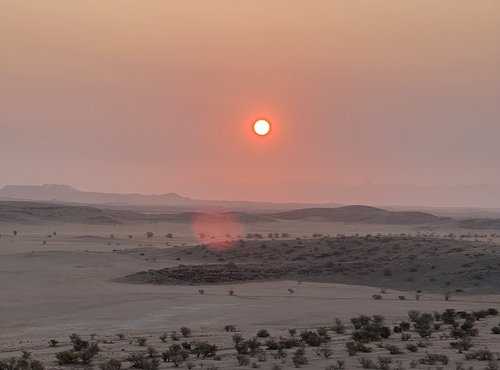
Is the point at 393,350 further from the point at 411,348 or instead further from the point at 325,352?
the point at 325,352

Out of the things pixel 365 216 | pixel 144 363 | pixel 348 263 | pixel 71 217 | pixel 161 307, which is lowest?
pixel 161 307

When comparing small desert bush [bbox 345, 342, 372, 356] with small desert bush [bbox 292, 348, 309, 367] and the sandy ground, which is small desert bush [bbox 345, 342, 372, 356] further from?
small desert bush [bbox 292, 348, 309, 367]

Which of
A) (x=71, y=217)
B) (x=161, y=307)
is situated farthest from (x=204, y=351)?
(x=71, y=217)

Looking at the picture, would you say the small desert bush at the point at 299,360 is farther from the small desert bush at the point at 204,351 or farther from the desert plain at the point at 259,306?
the small desert bush at the point at 204,351

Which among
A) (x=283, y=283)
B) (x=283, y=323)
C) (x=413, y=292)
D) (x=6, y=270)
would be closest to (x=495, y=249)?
(x=413, y=292)

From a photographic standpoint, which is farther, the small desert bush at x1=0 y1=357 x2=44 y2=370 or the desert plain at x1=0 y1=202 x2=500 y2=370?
the desert plain at x1=0 y1=202 x2=500 y2=370

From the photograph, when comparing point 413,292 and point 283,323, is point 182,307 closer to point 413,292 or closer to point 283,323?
point 283,323

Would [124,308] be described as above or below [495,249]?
below

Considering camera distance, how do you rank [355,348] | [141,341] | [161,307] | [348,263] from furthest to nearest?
[348,263] < [161,307] < [141,341] < [355,348]

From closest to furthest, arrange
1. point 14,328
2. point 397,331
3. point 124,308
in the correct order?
1. point 397,331
2. point 14,328
3. point 124,308

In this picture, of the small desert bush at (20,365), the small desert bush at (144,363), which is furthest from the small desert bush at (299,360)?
the small desert bush at (20,365)

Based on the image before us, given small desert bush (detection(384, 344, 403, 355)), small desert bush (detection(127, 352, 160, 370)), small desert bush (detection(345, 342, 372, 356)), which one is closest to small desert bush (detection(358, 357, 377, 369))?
small desert bush (detection(345, 342, 372, 356))
